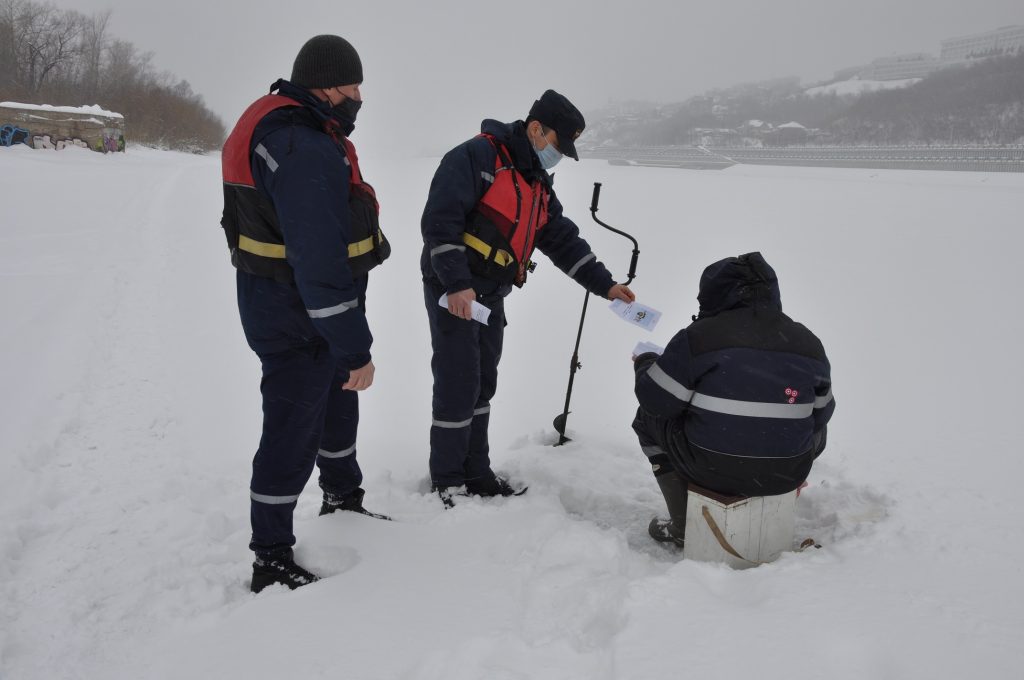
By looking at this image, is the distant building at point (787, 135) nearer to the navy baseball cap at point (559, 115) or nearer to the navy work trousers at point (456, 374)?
the navy baseball cap at point (559, 115)

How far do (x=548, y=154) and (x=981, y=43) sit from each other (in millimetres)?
85821

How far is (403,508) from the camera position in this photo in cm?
285

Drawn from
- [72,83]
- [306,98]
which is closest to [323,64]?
[306,98]

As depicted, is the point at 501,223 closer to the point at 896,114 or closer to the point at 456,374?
the point at 456,374

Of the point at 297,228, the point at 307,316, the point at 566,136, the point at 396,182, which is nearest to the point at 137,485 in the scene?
the point at 307,316

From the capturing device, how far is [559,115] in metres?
2.78

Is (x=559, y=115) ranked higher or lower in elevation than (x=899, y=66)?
lower

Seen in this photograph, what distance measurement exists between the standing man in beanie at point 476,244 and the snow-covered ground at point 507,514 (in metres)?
0.40

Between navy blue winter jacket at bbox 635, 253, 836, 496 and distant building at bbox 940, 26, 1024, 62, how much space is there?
232 ft

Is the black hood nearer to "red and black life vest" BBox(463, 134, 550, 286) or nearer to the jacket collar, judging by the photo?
"red and black life vest" BBox(463, 134, 550, 286)

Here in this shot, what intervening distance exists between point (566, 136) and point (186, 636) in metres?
2.51

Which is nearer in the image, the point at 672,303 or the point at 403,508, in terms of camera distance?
the point at 403,508

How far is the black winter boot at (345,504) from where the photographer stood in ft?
8.85

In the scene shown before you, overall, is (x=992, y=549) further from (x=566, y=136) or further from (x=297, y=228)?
(x=297, y=228)
